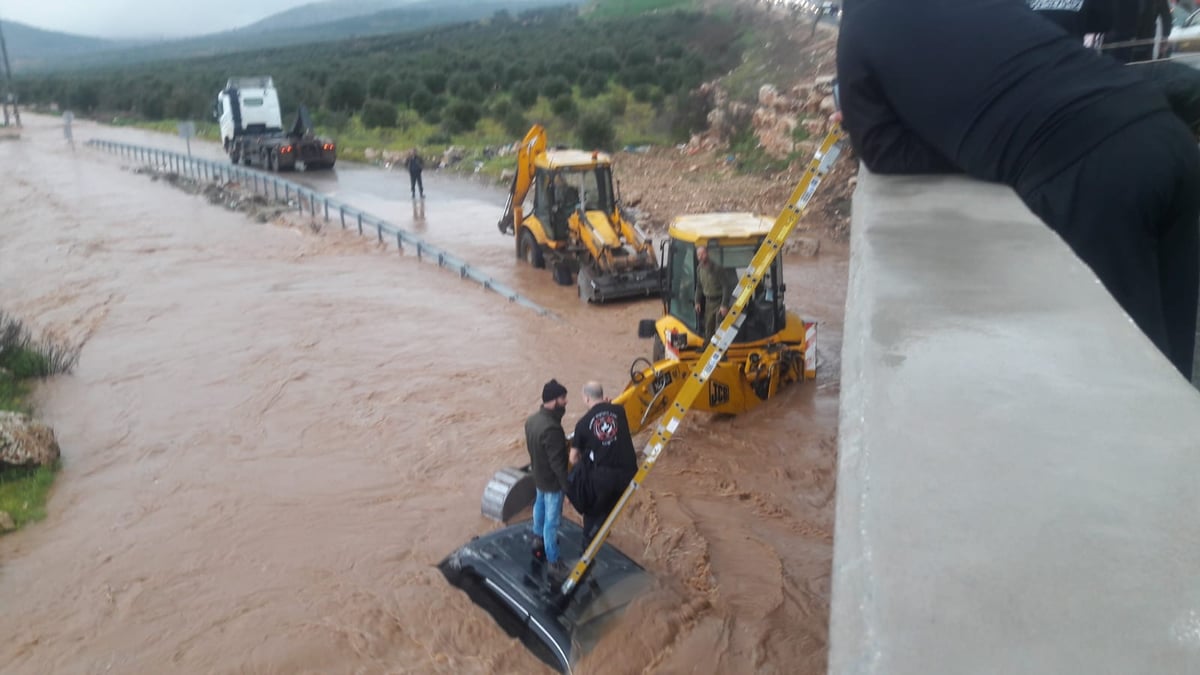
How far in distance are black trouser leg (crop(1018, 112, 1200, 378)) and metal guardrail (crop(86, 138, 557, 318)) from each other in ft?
39.9

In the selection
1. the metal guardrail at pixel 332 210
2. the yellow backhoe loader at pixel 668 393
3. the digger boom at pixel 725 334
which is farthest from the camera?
the metal guardrail at pixel 332 210

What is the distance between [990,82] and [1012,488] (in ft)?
6.27

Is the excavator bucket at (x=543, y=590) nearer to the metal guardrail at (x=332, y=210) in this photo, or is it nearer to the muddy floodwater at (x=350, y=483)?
the muddy floodwater at (x=350, y=483)

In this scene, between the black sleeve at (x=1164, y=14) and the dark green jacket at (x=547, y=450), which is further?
the dark green jacket at (x=547, y=450)

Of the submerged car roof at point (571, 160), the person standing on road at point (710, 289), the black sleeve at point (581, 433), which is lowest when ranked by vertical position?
the black sleeve at point (581, 433)

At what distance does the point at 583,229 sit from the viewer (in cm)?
1575

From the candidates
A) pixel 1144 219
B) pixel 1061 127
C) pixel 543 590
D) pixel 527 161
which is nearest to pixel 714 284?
pixel 543 590

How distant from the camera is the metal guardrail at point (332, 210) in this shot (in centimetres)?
1703

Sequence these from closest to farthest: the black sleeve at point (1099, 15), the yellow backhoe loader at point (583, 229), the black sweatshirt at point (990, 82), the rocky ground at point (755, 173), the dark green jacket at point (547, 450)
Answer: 1. the black sweatshirt at point (990, 82)
2. the black sleeve at point (1099, 15)
3. the dark green jacket at point (547, 450)
4. the yellow backhoe loader at point (583, 229)
5. the rocky ground at point (755, 173)

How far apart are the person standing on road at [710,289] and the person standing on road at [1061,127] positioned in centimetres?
639

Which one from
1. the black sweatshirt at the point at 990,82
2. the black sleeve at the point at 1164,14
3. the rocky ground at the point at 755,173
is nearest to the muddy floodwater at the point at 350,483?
the rocky ground at the point at 755,173

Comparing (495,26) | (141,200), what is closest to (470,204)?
(141,200)

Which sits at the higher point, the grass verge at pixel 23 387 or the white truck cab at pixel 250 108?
the white truck cab at pixel 250 108

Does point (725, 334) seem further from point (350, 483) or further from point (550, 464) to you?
point (350, 483)
